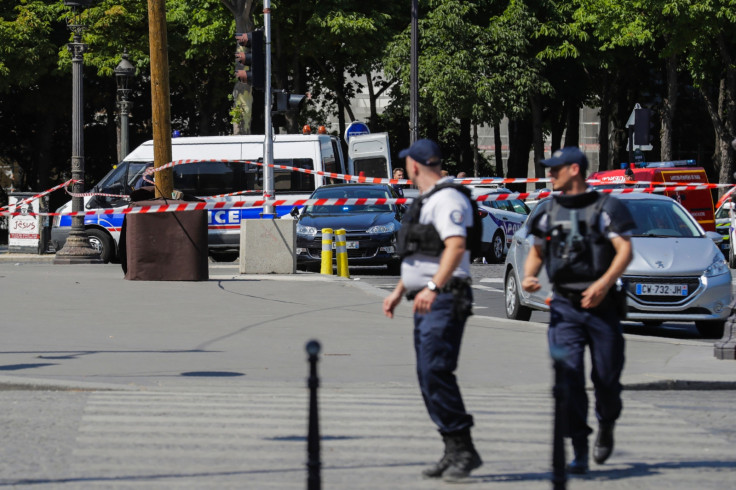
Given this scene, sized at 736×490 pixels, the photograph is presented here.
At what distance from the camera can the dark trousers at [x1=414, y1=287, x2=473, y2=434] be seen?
641 centimetres

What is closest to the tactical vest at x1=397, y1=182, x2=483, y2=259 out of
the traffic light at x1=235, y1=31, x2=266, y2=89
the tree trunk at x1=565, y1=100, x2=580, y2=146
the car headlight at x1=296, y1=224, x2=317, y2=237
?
the traffic light at x1=235, y1=31, x2=266, y2=89

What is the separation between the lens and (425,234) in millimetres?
6574

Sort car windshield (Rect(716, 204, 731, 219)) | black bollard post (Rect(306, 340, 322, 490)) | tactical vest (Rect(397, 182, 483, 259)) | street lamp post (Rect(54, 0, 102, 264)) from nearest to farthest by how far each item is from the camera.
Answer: black bollard post (Rect(306, 340, 322, 490)) → tactical vest (Rect(397, 182, 483, 259)) → street lamp post (Rect(54, 0, 102, 264)) → car windshield (Rect(716, 204, 731, 219))

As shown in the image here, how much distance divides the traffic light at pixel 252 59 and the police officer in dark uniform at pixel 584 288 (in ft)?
45.3

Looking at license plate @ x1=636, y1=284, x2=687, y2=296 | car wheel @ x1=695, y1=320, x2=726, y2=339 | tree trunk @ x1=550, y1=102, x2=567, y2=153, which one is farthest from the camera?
tree trunk @ x1=550, y1=102, x2=567, y2=153

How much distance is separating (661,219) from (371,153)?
23.0m

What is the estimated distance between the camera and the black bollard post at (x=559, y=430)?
458cm

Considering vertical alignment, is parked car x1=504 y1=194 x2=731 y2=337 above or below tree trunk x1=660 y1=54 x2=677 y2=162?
below

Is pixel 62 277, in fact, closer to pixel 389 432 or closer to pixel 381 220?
pixel 381 220

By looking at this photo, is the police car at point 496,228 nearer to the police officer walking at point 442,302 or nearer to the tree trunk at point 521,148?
the tree trunk at point 521,148

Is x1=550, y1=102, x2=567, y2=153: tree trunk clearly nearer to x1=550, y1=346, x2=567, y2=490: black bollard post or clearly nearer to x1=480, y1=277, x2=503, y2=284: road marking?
x1=480, y1=277, x2=503, y2=284: road marking

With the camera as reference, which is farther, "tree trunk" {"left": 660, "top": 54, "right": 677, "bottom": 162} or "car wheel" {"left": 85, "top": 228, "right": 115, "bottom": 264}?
"tree trunk" {"left": 660, "top": 54, "right": 677, "bottom": 162}

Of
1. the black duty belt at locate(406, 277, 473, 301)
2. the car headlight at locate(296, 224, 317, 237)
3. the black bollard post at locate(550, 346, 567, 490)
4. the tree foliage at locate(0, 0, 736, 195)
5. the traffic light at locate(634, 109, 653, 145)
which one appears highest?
the tree foliage at locate(0, 0, 736, 195)

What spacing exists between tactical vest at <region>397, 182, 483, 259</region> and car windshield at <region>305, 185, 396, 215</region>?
53.7 feet
